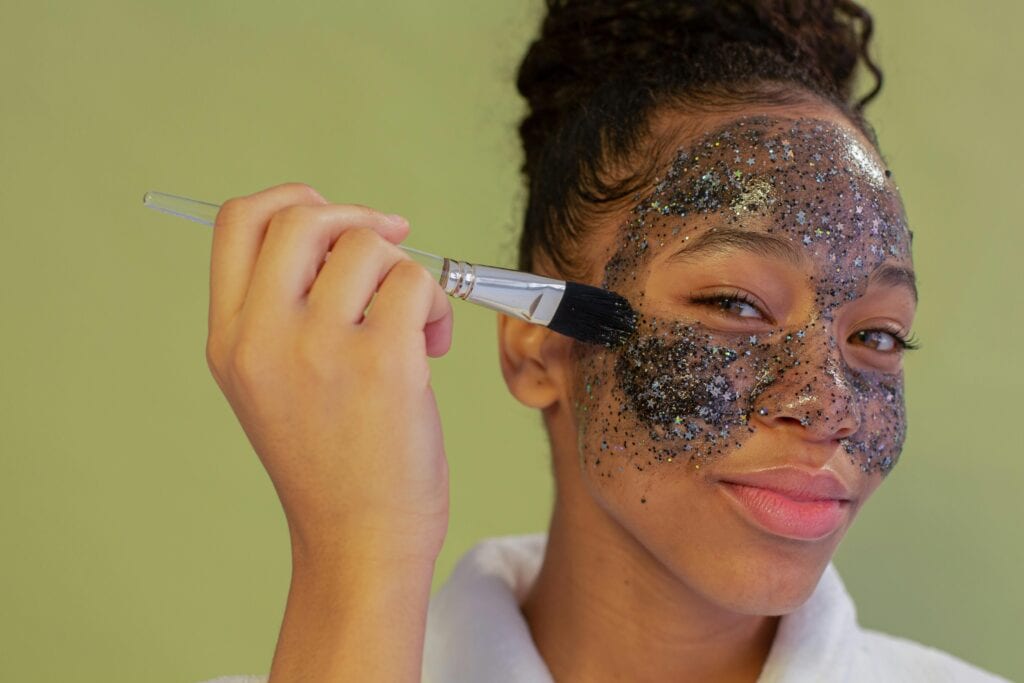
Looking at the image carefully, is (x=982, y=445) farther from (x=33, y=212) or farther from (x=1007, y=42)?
(x=33, y=212)

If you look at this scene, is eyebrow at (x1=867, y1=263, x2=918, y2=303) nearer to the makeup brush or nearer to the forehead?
the forehead

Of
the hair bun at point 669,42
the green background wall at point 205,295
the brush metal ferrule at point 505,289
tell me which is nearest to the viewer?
the brush metal ferrule at point 505,289

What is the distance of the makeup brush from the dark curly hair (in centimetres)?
10

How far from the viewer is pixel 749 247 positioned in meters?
1.00

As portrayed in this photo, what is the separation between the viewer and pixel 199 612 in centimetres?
147

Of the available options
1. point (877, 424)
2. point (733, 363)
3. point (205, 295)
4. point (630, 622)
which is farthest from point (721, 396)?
point (205, 295)

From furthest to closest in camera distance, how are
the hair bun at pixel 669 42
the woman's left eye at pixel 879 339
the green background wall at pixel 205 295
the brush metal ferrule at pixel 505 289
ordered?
the green background wall at pixel 205 295
the hair bun at pixel 669 42
the woman's left eye at pixel 879 339
the brush metal ferrule at pixel 505 289

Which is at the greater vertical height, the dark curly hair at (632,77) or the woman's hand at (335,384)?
the dark curly hair at (632,77)

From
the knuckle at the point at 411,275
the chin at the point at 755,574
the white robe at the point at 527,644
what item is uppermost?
the knuckle at the point at 411,275

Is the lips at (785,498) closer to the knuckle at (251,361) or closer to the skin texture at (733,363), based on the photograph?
the skin texture at (733,363)

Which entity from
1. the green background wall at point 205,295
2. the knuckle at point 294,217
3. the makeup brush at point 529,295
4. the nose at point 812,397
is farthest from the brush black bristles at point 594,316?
the green background wall at point 205,295

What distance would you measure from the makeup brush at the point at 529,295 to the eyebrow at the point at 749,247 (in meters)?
0.07

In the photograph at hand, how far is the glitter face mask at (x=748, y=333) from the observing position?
979 mm

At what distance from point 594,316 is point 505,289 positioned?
0.09m
